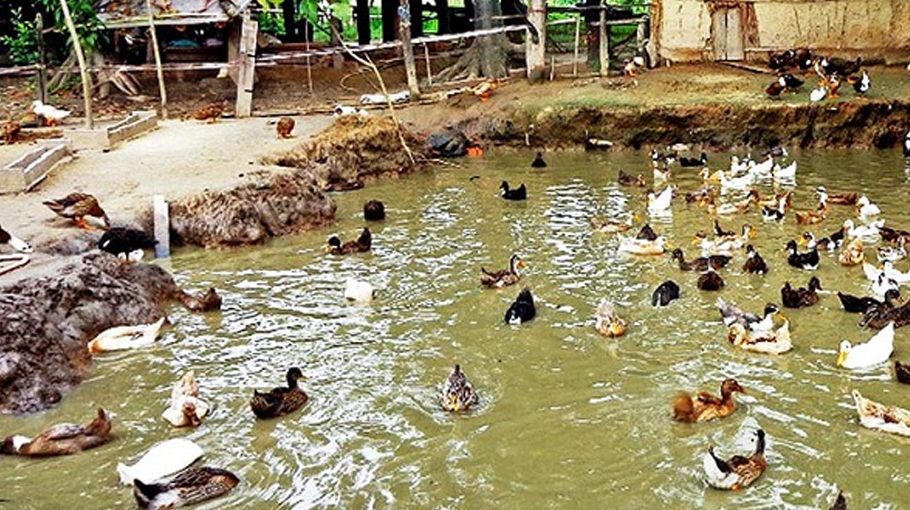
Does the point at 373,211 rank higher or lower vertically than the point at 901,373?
higher

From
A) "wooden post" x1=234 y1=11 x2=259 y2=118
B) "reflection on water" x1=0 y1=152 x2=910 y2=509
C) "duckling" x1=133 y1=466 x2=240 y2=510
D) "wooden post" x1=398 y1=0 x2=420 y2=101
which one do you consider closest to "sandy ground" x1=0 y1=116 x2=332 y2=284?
"reflection on water" x1=0 y1=152 x2=910 y2=509

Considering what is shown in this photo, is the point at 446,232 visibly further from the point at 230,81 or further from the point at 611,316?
the point at 230,81

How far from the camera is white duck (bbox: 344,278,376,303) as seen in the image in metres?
11.4

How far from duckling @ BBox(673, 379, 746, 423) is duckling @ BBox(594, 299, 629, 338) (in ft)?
6.00

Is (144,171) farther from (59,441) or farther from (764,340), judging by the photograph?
(764,340)

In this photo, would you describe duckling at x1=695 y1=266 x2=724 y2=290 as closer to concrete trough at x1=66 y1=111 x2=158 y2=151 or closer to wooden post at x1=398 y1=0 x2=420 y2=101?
concrete trough at x1=66 y1=111 x2=158 y2=151

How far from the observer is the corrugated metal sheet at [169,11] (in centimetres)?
2231

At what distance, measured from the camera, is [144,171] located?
1588 cm

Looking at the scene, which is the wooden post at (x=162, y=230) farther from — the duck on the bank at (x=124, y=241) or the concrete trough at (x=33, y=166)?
the concrete trough at (x=33, y=166)

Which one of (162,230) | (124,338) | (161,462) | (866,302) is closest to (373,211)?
(162,230)

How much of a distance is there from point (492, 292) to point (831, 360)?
382 centimetres

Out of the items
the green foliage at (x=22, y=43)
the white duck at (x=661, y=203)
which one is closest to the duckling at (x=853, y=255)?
the white duck at (x=661, y=203)

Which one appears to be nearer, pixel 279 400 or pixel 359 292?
pixel 279 400

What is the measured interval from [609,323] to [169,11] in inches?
620
